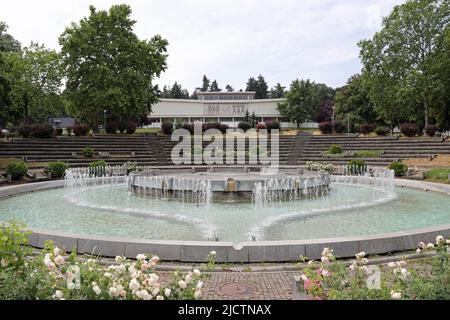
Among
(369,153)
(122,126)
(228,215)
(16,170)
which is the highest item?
(122,126)

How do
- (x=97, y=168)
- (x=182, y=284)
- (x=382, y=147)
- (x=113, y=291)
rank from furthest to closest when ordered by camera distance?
1. (x=382, y=147)
2. (x=97, y=168)
3. (x=182, y=284)
4. (x=113, y=291)

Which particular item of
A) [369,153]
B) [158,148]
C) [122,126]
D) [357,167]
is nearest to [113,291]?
[357,167]

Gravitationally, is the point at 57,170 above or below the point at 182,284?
below

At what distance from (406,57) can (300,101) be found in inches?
972

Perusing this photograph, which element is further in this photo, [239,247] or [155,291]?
[239,247]

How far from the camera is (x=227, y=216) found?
11.7 metres

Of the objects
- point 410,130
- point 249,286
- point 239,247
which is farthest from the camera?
point 410,130

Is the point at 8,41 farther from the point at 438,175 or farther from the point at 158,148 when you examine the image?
the point at 438,175

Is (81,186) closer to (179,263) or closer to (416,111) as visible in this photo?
(179,263)

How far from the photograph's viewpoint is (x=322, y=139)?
39.1 metres

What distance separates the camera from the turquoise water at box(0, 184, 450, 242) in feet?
31.7

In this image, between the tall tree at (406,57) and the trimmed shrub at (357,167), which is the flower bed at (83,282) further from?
the tall tree at (406,57)

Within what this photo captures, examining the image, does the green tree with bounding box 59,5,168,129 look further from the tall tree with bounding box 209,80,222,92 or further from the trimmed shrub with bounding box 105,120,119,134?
the tall tree with bounding box 209,80,222,92
